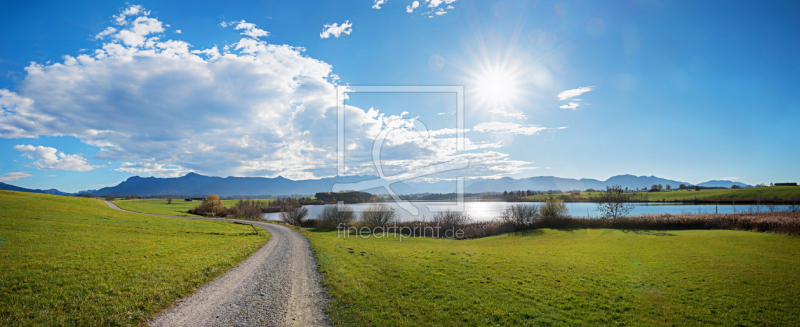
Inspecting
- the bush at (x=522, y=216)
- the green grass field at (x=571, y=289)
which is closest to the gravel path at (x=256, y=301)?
the green grass field at (x=571, y=289)

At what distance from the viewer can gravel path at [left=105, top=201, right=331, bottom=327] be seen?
8722mm

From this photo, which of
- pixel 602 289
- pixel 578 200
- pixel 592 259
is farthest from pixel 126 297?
pixel 578 200

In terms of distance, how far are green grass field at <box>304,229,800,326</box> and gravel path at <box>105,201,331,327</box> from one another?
0.94 meters

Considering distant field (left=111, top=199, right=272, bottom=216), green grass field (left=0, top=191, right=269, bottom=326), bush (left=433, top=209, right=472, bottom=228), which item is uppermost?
green grass field (left=0, top=191, right=269, bottom=326)

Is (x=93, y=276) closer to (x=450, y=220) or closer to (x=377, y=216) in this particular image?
(x=377, y=216)

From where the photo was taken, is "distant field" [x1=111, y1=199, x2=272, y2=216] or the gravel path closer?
the gravel path

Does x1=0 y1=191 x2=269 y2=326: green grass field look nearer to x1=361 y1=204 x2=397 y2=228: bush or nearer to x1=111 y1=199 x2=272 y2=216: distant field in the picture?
x1=361 y1=204 x2=397 y2=228: bush

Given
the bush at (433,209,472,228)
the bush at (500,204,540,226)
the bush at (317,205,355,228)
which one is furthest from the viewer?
the bush at (317,205,355,228)

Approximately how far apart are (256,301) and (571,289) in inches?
489

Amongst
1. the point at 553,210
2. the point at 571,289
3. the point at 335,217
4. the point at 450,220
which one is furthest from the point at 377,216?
the point at 571,289

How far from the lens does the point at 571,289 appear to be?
12.0 metres

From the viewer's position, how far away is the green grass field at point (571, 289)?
9016 mm

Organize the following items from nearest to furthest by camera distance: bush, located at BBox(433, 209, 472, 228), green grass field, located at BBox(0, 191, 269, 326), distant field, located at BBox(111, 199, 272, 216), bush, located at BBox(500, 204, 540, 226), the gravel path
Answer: green grass field, located at BBox(0, 191, 269, 326), the gravel path, bush, located at BBox(433, 209, 472, 228), bush, located at BBox(500, 204, 540, 226), distant field, located at BBox(111, 199, 272, 216)

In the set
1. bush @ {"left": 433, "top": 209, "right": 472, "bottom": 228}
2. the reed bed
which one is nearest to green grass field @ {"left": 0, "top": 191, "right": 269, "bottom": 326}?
the reed bed
